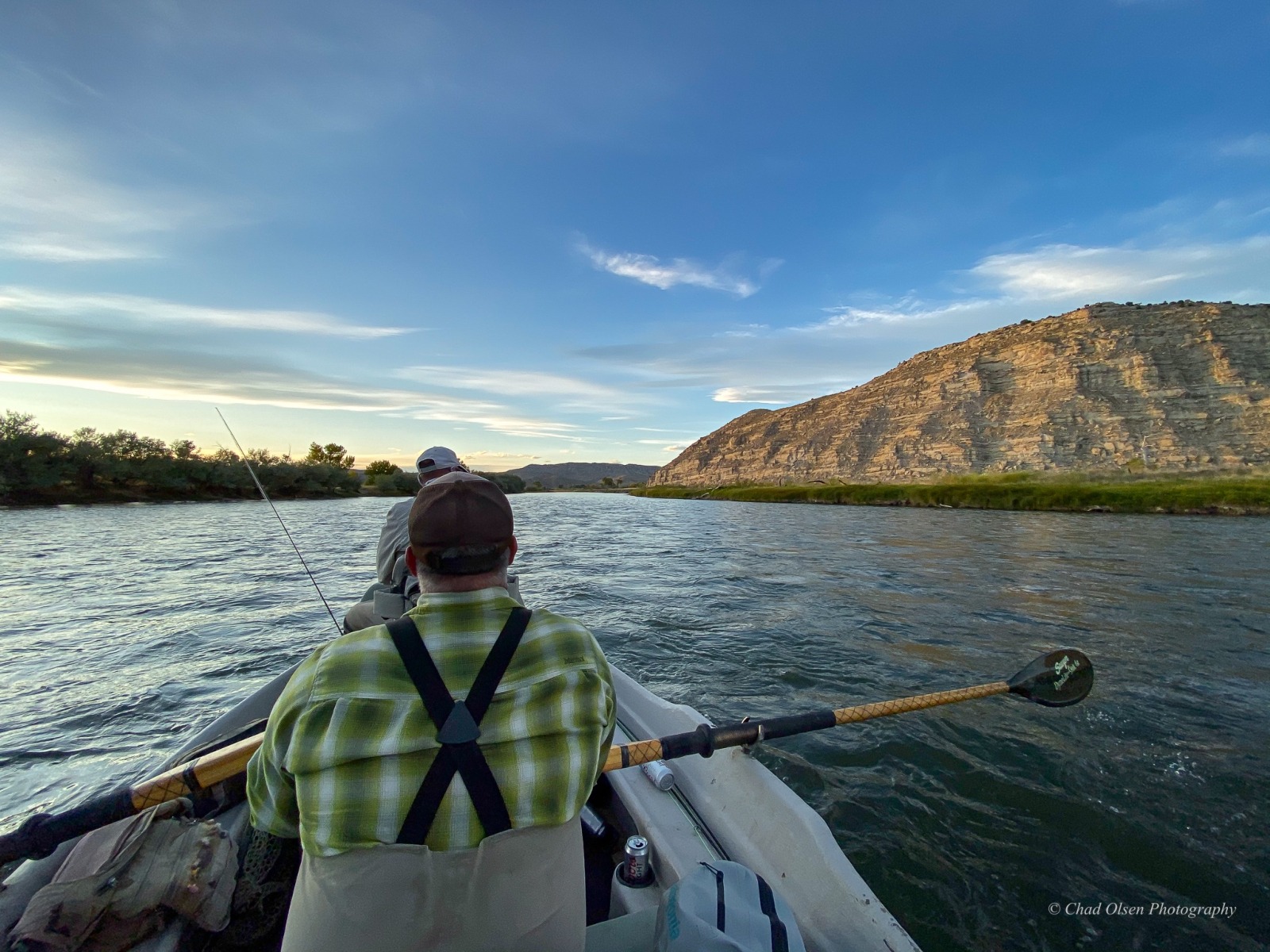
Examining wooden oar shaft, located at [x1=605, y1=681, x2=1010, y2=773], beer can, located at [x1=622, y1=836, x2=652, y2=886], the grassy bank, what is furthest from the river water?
the grassy bank

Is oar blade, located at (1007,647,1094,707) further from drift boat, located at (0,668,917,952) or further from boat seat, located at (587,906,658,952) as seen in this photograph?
boat seat, located at (587,906,658,952)

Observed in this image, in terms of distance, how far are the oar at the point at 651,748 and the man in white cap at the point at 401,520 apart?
1594mm

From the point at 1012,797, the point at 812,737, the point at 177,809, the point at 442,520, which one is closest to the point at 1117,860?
the point at 1012,797

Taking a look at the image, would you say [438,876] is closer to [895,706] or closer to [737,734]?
[737,734]

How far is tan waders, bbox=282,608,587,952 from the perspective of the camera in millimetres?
1434

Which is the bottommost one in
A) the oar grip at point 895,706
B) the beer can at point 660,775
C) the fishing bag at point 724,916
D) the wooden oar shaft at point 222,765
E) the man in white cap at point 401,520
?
the beer can at point 660,775

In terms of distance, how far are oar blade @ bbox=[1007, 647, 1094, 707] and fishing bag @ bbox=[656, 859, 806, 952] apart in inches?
152

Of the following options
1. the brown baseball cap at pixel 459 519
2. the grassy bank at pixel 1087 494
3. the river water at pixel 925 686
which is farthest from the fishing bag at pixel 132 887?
the grassy bank at pixel 1087 494

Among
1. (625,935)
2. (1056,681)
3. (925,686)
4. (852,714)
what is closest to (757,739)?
(852,714)

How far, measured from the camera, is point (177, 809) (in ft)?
9.23

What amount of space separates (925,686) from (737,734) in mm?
4739

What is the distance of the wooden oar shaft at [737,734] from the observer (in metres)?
2.89

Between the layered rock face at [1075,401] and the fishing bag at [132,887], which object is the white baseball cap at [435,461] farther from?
the layered rock face at [1075,401]

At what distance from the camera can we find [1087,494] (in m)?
35.7
